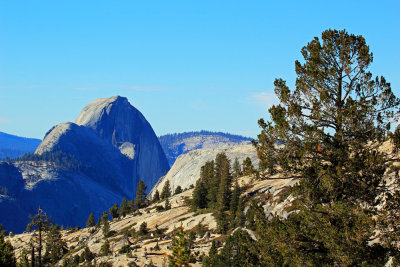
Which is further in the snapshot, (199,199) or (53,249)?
(199,199)

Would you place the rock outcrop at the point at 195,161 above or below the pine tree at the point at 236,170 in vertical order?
above

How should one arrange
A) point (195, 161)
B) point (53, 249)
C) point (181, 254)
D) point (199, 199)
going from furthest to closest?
point (195, 161), point (199, 199), point (53, 249), point (181, 254)

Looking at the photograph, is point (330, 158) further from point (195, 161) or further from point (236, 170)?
point (195, 161)

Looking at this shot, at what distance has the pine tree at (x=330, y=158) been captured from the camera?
20.2 m

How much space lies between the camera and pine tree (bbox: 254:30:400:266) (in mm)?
20156

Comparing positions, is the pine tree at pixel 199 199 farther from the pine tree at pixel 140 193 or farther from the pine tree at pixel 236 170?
the pine tree at pixel 140 193

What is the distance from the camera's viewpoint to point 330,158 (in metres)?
21.5

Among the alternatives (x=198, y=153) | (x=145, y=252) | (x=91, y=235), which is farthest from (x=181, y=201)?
(x=198, y=153)

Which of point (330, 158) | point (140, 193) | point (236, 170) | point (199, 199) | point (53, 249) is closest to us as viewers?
point (330, 158)

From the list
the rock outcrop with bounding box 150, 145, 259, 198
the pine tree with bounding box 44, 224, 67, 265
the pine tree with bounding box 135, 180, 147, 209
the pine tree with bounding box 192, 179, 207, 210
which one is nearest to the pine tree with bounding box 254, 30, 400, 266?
the pine tree with bounding box 44, 224, 67, 265

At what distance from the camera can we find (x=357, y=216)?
19.8 metres

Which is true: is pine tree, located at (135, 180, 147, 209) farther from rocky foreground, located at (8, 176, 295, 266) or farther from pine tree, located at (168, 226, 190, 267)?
pine tree, located at (168, 226, 190, 267)

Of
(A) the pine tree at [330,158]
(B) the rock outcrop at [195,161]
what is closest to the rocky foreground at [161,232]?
(A) the pine tree at [330,158]

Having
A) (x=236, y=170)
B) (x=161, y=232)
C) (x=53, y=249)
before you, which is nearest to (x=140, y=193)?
(x=236, y=170)
